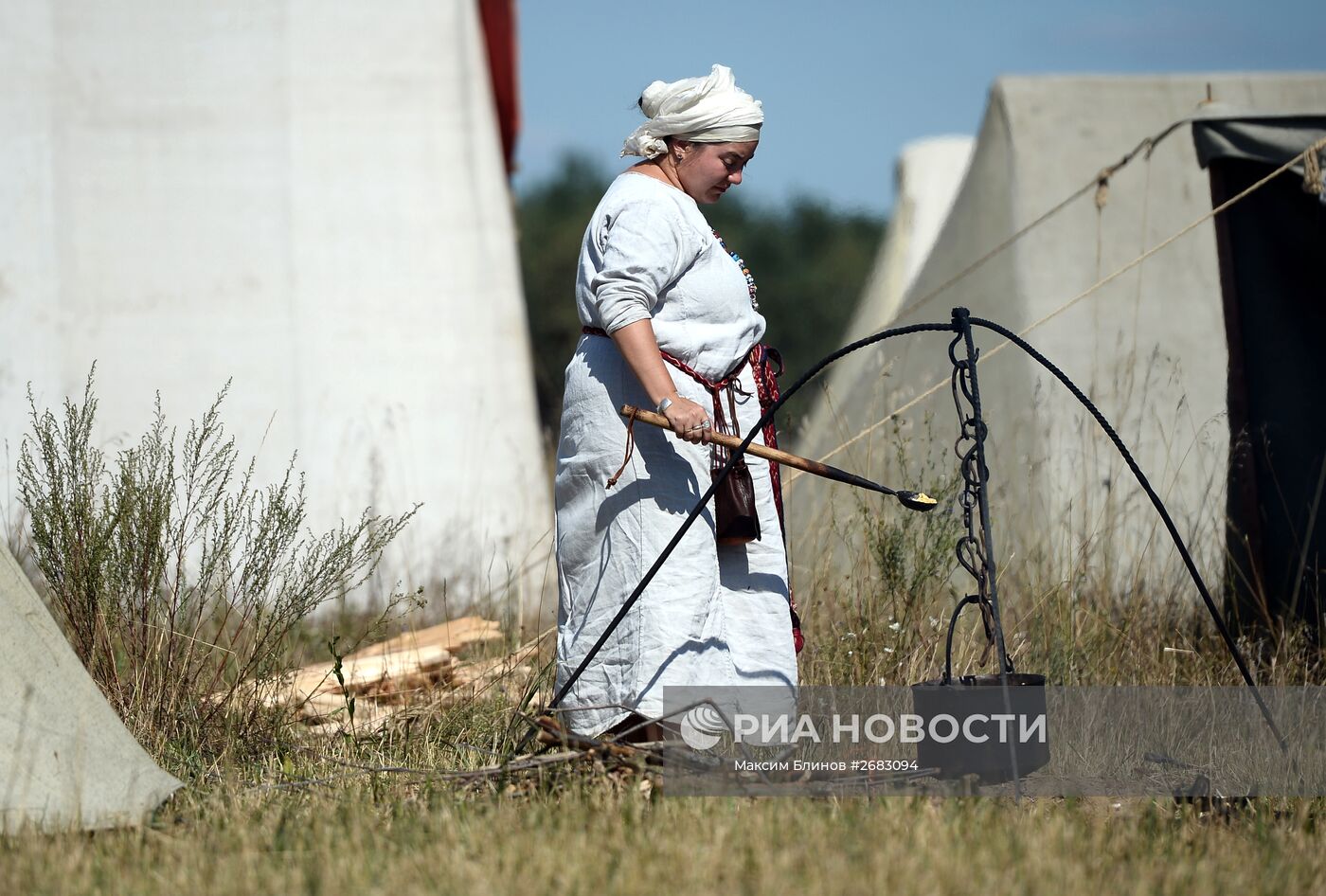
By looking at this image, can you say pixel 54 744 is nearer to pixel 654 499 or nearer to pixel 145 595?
pixel 145 595

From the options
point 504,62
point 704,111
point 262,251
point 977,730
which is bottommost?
point 977,730

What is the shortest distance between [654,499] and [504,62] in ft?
18.5

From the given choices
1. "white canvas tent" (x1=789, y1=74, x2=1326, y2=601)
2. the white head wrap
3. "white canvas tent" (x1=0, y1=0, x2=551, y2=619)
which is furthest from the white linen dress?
"white canvas tent" (x1=0, y1=0, x2=551, y2=619)

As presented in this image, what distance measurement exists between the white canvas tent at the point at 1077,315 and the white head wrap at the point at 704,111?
2.00 meters

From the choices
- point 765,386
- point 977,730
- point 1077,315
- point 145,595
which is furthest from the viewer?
point 1077,315

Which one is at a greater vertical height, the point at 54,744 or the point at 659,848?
the point at 54,744

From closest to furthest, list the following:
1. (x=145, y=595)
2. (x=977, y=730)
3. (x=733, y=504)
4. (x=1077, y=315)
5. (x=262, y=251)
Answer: (x=977, y=730) < (x=733, y=504) < (x=145, y=595) < (x=1077, y=315) < (x=262, y=251)

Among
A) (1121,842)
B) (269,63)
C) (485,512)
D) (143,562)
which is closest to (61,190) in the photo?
(269,63)

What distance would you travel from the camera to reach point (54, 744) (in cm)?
277

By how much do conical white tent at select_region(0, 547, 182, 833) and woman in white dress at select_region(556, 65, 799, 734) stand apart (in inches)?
36.6

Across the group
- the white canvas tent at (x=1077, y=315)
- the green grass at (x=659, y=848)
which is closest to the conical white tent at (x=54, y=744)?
the green grass at (x=659, y=848)

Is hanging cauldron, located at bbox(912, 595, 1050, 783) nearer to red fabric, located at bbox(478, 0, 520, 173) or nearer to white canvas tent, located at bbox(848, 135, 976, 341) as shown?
red fabric, located at bbox(478, 0, 520, 173)

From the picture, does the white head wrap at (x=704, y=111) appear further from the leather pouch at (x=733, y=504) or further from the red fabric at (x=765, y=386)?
the leather pouch at (x=733, y=504)

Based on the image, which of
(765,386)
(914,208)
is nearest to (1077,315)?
(765,386)
